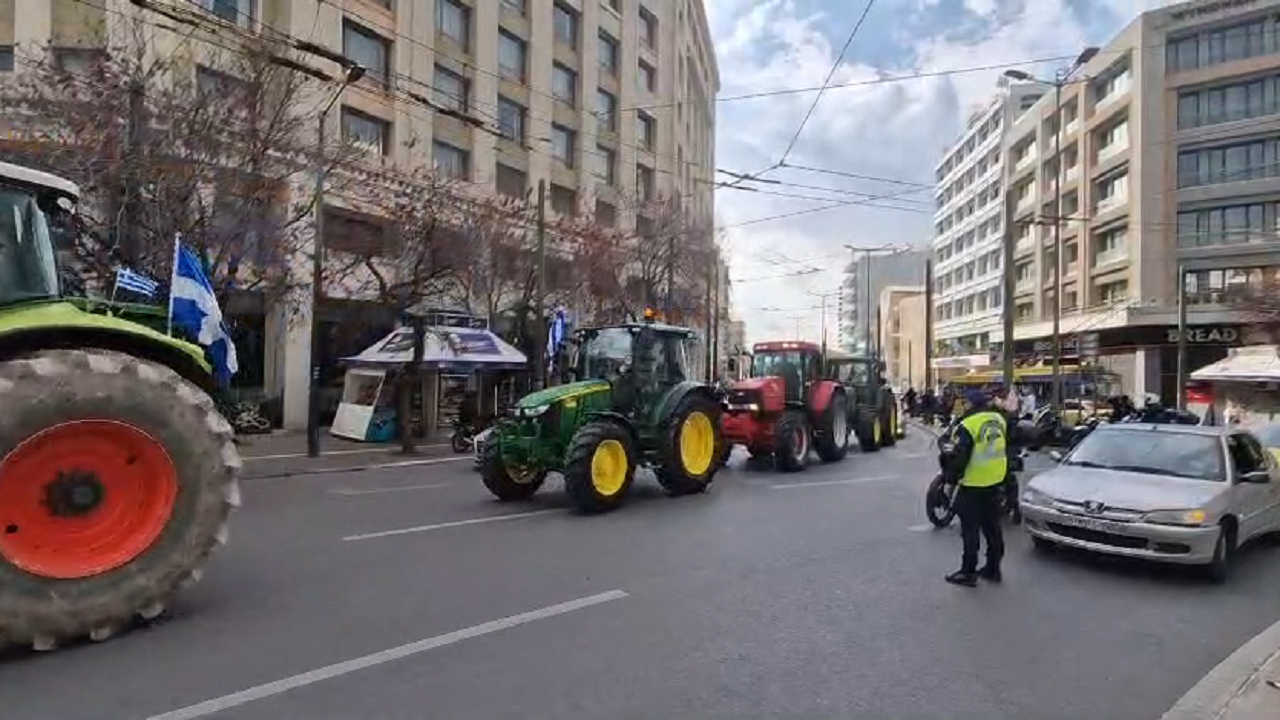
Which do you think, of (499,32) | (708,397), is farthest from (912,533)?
(499,32)

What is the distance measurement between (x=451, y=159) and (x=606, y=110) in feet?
40.3

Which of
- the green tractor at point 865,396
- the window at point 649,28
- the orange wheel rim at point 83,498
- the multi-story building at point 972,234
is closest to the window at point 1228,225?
the multi-story building at point 972,234

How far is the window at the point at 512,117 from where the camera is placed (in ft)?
113

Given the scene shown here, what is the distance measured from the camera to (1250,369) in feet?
84.0

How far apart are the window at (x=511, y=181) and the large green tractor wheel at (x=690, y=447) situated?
75.0ft

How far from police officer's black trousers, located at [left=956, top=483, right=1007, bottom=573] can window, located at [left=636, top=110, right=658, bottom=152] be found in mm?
38904

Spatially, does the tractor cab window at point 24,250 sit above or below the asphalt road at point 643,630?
above

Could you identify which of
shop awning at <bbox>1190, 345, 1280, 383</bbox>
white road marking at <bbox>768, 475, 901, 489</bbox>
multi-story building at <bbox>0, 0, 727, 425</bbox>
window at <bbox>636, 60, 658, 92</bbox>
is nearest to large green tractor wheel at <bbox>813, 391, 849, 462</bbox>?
white road marking at <bbox>768, 475, 901, 489</bbox>

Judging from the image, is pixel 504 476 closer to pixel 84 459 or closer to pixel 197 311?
pixel 197 311

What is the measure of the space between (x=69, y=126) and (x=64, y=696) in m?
11.6

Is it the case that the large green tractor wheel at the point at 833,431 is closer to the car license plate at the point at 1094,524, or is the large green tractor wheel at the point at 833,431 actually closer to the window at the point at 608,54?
the car license plate at the point at 1094,524

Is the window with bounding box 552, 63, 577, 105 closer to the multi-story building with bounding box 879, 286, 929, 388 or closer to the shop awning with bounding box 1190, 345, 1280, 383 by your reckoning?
the shop awning with bounding box 1190, 345, 1280, 383

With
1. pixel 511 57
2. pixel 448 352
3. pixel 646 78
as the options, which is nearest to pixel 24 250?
pixel 448 352

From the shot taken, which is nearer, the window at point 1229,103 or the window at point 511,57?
the window at point 511,57
